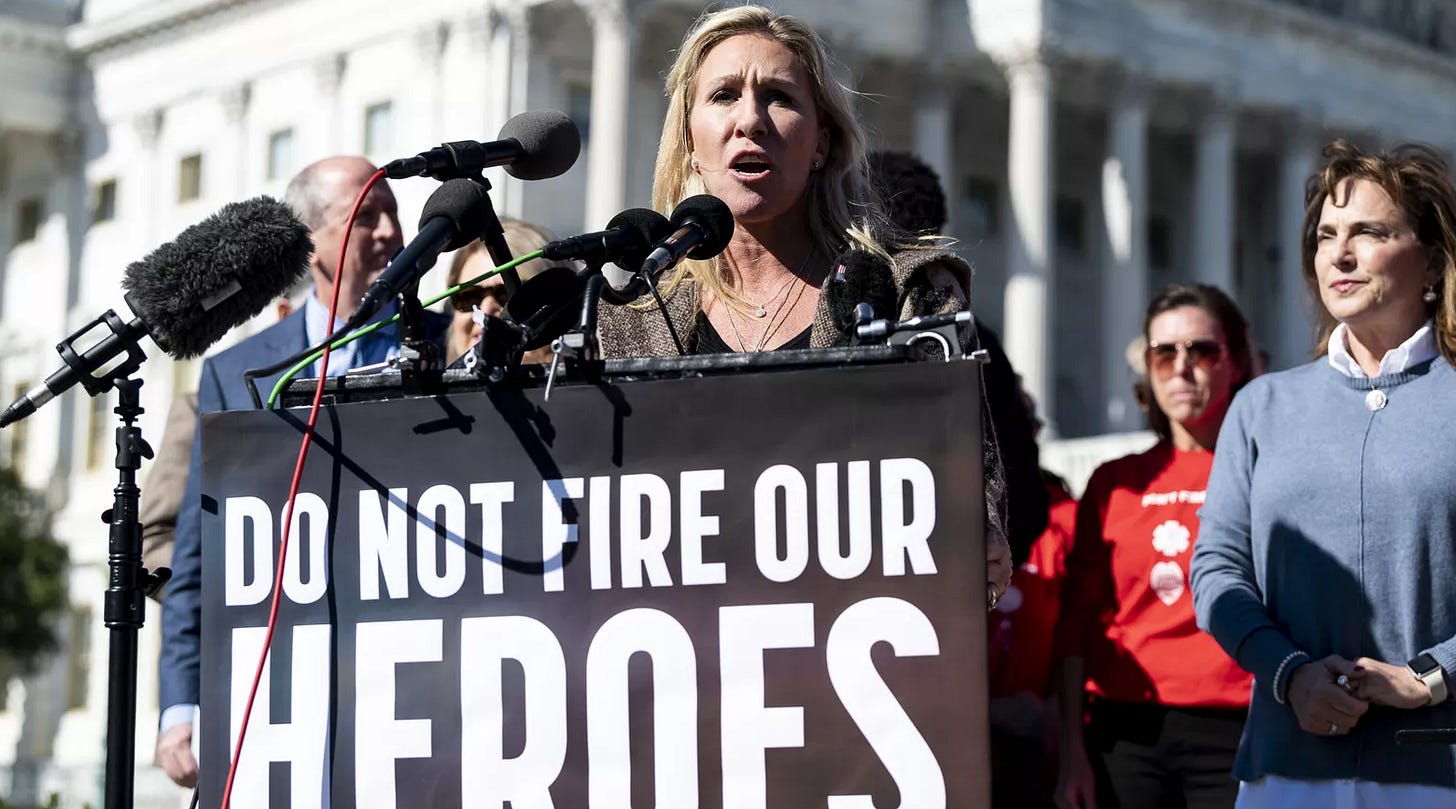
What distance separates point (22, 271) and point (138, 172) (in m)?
5.30

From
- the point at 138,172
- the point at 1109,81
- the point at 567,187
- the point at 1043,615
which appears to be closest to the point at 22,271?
the point at 138,172

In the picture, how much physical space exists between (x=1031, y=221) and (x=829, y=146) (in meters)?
37.8

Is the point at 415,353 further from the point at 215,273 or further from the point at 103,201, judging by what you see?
the point at 103,201

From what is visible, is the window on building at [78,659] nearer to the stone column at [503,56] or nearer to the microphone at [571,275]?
the stone column at [503,56]

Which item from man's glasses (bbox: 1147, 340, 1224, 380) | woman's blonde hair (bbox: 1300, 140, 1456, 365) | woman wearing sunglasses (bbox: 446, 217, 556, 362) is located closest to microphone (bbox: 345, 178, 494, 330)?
woman's blonde hair (bbox: 1300, 140, 1456, 365)

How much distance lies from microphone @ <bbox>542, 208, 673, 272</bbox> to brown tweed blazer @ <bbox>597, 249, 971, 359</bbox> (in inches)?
5.8

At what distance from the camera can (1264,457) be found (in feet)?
15.8

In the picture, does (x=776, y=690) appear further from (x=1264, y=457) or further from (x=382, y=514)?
(x=1264, y=457)

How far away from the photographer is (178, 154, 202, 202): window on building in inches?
1797

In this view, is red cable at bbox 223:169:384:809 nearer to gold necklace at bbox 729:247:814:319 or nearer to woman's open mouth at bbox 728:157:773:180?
woman's open mouth at bbox 728:157:773:180

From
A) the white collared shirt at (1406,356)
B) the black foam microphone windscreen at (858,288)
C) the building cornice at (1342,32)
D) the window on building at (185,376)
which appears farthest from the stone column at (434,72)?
the black foam microphone windscreen at (858,288)

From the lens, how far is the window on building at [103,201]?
47688mm

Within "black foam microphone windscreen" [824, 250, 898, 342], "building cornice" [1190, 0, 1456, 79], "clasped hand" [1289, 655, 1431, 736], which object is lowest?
"clasped hand" [1289, 655, 1431, 736]

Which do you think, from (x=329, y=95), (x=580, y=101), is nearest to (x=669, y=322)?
(x=580, y=101)
